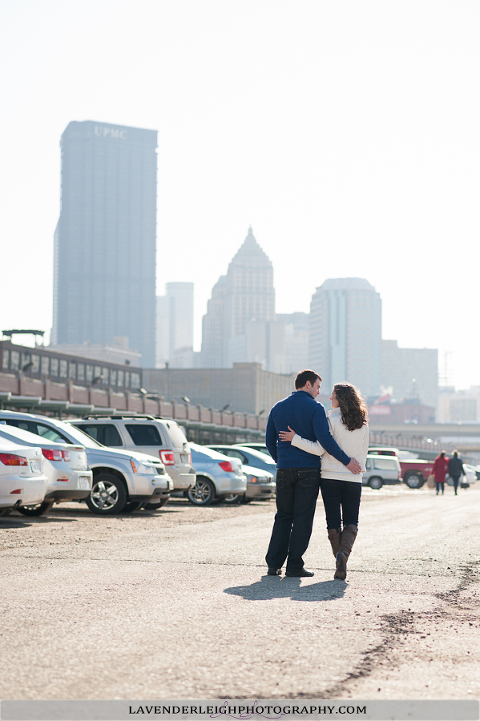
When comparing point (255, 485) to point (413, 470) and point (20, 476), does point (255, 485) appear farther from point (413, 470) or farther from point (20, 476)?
point (413, 470)

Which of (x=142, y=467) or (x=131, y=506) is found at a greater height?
(x=142, y=467)

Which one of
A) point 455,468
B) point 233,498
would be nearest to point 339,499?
point 233,498

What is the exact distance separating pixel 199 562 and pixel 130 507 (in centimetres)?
834

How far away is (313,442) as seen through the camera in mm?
8359

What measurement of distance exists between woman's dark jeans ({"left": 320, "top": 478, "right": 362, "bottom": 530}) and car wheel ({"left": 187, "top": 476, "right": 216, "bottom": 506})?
1226 centimetres

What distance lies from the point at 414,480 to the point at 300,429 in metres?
42.9

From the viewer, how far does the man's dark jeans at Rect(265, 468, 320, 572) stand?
27.1 ft

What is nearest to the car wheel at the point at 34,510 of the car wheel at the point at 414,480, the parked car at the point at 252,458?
the parked car at the point at 252,458

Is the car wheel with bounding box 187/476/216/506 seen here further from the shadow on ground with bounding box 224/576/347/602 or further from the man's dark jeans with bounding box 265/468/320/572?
the shadow on ground with bounding box 224/576/347/602

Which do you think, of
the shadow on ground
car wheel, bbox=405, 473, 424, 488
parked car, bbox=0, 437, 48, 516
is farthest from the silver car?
car wheel, bbox=405, 473, 424, 488

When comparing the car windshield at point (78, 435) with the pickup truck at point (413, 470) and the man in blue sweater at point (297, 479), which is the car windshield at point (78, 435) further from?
the pickup truck at point (413, 470)

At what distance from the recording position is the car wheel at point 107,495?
53.2 feet

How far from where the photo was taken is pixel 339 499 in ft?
27.5

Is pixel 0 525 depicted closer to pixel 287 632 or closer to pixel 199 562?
pixel 199 562
